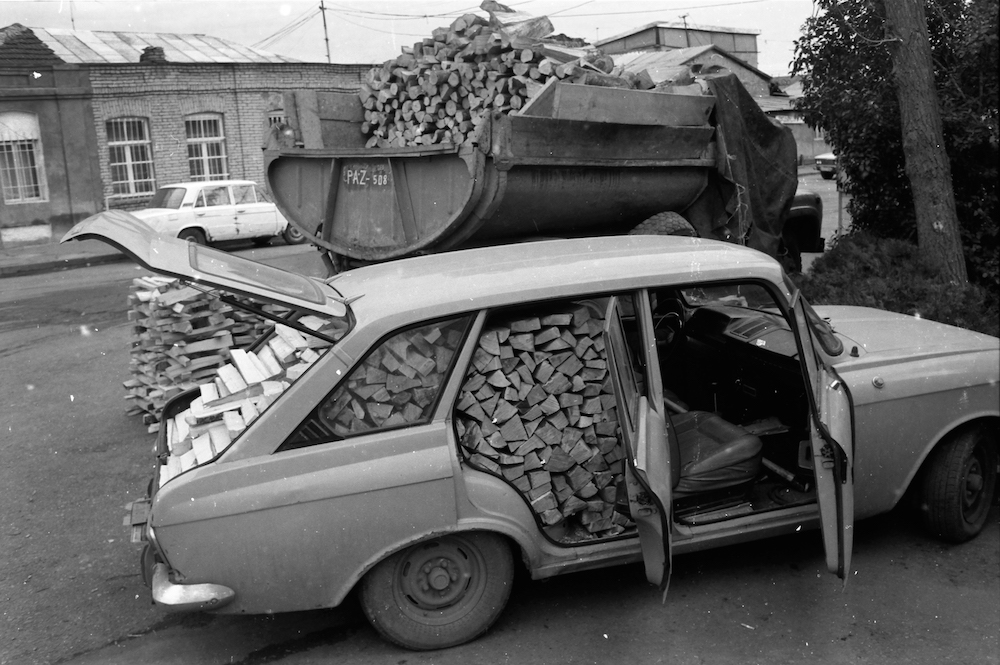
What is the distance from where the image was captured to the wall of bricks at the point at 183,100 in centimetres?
2300

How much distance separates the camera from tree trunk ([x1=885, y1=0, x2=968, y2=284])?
780cm

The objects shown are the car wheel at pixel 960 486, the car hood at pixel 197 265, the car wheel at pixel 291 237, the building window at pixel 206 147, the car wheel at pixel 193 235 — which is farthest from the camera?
the building window at pixel 206 147

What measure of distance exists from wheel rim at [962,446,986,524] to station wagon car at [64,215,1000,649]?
0.04ft

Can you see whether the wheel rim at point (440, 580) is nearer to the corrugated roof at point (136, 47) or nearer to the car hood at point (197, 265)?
the car hood at point (197, 265)

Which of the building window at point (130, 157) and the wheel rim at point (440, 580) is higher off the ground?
the building window at point (130, 157)

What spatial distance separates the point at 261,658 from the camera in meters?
3.68

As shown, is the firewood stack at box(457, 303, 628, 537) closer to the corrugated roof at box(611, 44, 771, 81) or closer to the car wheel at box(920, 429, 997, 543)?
the car wheel at box(920, 429, 997, 543)

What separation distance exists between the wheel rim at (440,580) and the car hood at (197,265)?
1.03m

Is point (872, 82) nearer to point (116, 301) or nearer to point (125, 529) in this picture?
point (125, 529)

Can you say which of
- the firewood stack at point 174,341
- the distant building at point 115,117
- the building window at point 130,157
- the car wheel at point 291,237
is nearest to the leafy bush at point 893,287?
the firewood stack at point 174,341

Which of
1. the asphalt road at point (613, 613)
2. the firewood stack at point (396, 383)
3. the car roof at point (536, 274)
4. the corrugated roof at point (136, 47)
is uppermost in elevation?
the corrugated roof at point (136, 47)

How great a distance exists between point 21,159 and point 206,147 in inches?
189

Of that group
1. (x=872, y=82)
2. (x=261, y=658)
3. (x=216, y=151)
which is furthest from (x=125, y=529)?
(x=216, y=151)

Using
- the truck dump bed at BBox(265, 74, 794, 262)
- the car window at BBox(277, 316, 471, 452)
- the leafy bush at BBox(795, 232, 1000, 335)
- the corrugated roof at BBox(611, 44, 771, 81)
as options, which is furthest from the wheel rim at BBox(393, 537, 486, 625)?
the corrugated roof at BBox(611, 44, 771, 81)
